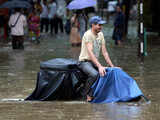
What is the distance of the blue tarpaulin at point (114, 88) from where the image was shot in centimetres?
891

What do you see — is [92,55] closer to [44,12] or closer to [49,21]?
[44,12]

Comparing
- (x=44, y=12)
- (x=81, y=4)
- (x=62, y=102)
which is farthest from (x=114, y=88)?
(x=44, y=12)

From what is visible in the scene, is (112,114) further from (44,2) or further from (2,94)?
(44,2)

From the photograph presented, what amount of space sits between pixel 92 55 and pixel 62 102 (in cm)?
93

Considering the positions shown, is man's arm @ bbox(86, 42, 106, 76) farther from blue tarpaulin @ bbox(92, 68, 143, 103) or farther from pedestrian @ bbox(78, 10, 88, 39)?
pedestrian @ bbox(78, 10, 88, 39)

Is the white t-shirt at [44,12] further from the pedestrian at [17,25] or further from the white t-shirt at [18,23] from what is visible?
the white t-shirt at [18,23]

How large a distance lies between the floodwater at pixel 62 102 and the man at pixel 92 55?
0.39 m

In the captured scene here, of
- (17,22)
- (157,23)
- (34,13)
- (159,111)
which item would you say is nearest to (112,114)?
(159,111)

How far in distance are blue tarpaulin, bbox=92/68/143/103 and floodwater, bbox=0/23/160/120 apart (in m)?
0.21

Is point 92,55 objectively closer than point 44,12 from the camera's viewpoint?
Yes

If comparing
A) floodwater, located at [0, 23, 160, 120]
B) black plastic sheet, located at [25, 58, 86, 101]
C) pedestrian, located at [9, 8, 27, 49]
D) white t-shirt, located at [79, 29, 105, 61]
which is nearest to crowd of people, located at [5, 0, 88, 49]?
pedestrian, located at [9, 8, 27, 49]

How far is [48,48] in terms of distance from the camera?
19.3 meters

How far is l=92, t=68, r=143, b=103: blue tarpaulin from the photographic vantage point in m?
8.91

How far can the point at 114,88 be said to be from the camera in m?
8.96
